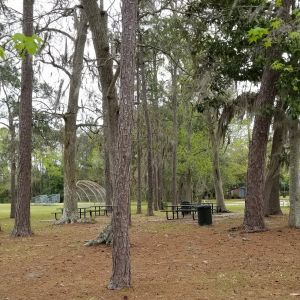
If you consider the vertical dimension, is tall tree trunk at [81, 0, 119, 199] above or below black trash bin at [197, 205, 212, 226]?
above

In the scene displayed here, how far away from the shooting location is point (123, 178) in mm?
5852

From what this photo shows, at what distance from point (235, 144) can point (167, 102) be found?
1264 cm

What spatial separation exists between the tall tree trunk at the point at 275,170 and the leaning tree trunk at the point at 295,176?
0.63m

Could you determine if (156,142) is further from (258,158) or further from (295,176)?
(258,158)

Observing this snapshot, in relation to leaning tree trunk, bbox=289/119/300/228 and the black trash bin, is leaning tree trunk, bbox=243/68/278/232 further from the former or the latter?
the black trash bin

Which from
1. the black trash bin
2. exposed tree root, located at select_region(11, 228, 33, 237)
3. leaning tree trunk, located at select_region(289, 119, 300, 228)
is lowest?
exposed tree root, located at select_region(11, 228, 33, 237)

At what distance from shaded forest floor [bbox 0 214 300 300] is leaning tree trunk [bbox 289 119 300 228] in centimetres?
56

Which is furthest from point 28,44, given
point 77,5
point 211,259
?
point 77,5

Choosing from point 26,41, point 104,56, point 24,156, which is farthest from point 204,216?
point 26,41

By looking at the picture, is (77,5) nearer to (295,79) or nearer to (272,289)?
(295,79)

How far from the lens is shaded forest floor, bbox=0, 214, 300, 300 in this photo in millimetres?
5711

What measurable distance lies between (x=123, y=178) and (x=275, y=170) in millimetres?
11818

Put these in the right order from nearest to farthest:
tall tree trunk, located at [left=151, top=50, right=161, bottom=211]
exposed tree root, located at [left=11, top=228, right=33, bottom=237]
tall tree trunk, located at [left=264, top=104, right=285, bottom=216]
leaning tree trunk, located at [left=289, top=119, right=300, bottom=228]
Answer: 1. leaning tree trunk, located at [left=289, top=119, right=300, bottom=228]
2. exposed tree root, located at [left=11, top=228, right=33, bottom=237]
3. tall tree trunk, located at [left=264, top=104, right=285, bottom=216]
4. tall tree trunk, located at [left=151, top=50, right=161, bottom=211]

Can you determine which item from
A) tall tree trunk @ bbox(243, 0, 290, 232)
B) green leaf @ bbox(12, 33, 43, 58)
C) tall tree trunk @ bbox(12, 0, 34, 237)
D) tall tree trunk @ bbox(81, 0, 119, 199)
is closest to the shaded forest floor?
tall tree trunk @ bbox(243, 0, 290, 232)
